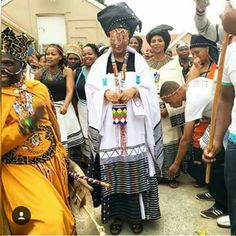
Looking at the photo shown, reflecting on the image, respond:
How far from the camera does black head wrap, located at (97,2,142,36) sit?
10.8ft

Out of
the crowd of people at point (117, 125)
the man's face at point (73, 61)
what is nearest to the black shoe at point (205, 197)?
the crowd of people at point (117, 125)

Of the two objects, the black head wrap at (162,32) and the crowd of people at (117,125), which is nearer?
the crowd of people at (117,125)

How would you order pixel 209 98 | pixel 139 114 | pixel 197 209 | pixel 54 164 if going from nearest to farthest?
pixel 54 164 → pixel 139 114 → pixel 209 98 → pixel 197 209

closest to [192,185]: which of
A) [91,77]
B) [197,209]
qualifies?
[197,209]

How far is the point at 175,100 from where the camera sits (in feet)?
13.2

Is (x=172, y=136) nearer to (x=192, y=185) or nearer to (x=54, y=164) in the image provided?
(x=192, y=185)

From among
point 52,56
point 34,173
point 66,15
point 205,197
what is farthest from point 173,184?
point 66,15

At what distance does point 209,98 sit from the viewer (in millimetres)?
3482

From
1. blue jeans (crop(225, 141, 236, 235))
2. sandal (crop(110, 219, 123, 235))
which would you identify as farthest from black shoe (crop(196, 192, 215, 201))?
blue jeans (crop(225, 141, 236, 235))

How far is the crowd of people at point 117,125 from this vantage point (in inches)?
94.4

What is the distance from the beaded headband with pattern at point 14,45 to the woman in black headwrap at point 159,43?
90.2 inches

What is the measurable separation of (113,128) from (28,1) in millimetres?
12690

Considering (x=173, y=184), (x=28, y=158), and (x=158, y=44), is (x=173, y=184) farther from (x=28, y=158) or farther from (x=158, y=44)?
(x=28, y=158)

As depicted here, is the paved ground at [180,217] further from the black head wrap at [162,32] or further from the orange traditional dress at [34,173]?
the black head wrap at [162,32]
